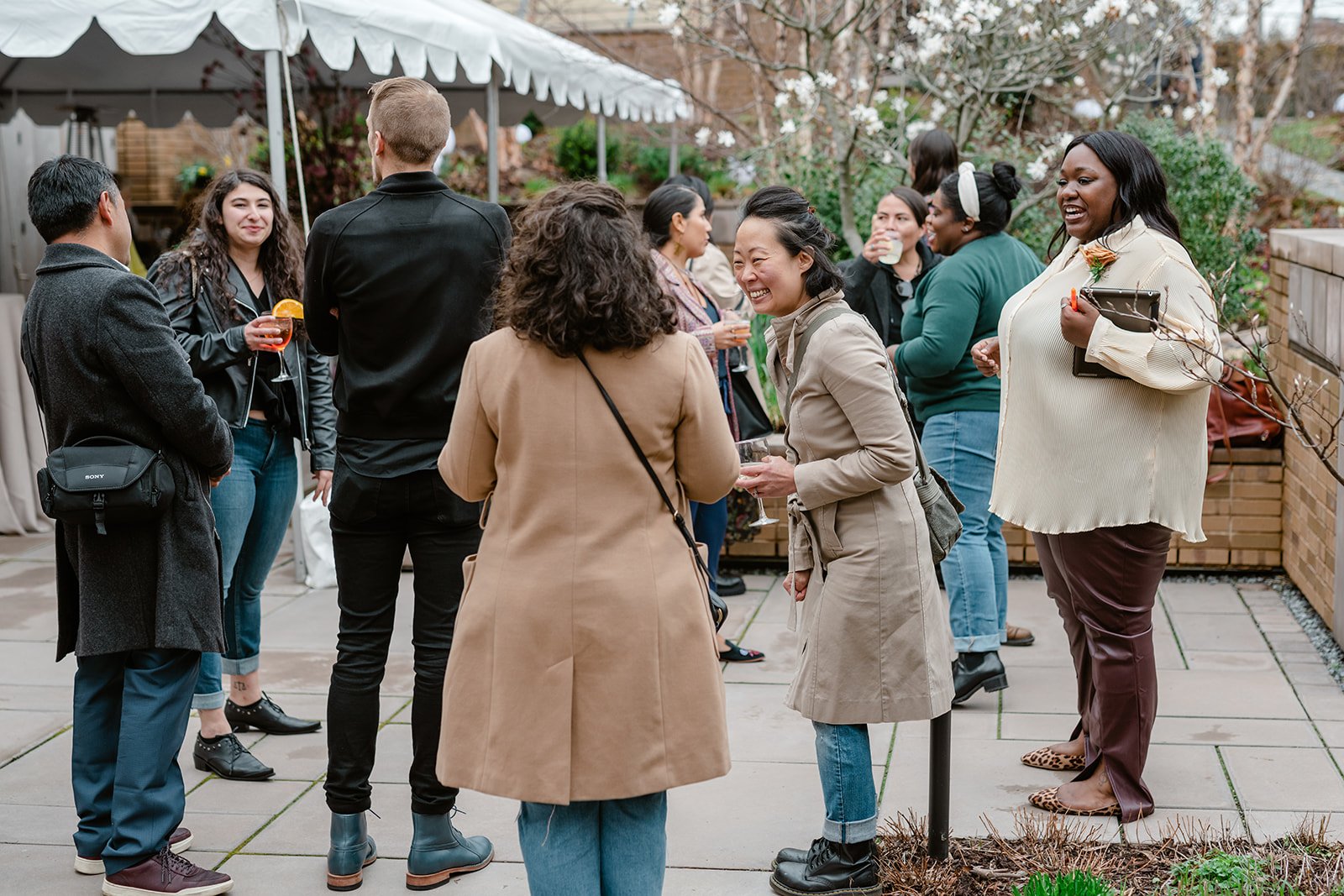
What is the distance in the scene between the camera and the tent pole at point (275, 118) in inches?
253

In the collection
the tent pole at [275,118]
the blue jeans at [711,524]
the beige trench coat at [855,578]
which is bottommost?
the blue jeans at [711,524]

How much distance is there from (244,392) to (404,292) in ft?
3.76

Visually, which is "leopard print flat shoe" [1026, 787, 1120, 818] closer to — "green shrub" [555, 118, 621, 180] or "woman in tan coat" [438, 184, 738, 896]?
"woman in tan coat" [438, 184, 738, 896]

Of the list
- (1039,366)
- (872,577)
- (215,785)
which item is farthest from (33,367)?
(1039,366)

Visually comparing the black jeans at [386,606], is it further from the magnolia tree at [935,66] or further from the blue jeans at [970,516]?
the magnolia tree at [935,66]

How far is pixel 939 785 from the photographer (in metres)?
3.50

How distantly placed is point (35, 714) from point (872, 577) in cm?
340

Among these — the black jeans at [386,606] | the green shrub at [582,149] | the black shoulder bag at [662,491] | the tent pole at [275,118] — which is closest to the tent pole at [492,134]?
the tent pole at [275,118]

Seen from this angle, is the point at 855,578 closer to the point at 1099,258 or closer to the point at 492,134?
the point at 1099,258

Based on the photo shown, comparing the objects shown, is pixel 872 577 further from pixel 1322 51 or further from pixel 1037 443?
pixel 1322 51

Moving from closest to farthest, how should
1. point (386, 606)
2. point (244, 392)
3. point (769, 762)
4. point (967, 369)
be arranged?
point (386, 606) → point (244, 392) → point (769, 762) → point (967, 369)

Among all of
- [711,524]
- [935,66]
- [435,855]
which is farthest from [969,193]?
[935,66]

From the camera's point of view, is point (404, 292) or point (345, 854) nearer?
point (404, 292)

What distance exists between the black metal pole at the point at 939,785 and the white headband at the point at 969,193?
77.7 inches
